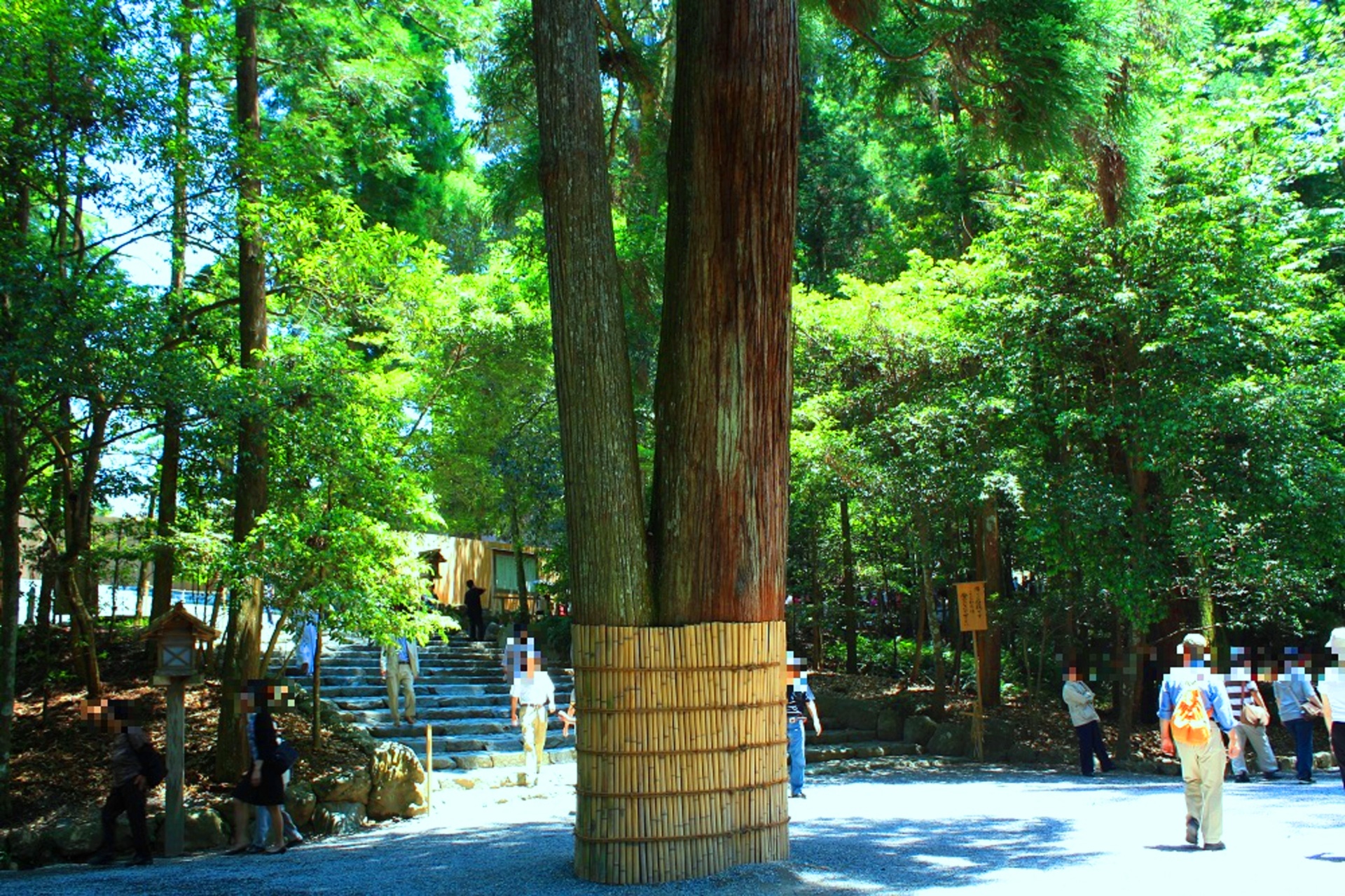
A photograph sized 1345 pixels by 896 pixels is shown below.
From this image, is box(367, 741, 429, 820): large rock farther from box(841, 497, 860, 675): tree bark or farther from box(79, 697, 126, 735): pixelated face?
box(841, 497, 860, 675): tree bark

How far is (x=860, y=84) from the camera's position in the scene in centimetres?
1017

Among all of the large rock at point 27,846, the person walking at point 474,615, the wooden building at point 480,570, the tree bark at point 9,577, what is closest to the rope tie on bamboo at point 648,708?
the large rock at point 27,846

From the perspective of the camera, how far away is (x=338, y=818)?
10297 mm

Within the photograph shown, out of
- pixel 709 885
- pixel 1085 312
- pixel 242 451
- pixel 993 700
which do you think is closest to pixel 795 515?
pixel 993 700

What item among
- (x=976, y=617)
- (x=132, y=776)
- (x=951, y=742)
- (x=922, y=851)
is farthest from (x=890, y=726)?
(x=132, y=776)

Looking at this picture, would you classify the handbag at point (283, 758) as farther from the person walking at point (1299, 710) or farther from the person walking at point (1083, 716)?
the person walking at point (1299, 710)

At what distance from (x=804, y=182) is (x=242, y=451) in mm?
15291

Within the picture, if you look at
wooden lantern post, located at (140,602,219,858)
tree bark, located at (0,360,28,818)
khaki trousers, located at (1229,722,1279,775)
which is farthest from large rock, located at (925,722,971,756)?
tree bark, located at (0,360,28,818)

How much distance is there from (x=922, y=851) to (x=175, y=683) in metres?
6.23

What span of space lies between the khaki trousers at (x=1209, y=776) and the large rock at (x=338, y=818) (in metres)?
7.30

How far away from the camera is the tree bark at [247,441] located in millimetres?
10586

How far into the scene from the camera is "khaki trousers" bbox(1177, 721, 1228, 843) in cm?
657

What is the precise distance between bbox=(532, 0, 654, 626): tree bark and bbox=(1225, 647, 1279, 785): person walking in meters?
8.58

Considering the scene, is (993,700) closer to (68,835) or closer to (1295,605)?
(1295,605)
